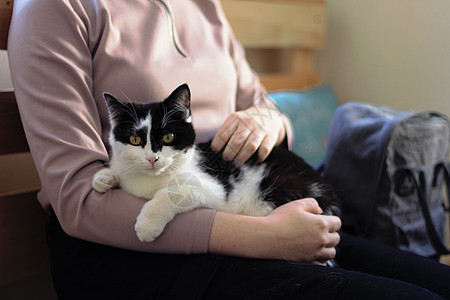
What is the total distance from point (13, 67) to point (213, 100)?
0.40 metres

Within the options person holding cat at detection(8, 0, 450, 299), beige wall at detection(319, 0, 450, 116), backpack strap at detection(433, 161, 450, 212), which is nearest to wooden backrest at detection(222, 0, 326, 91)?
beige wall at detection(319, 0, 450, 116)

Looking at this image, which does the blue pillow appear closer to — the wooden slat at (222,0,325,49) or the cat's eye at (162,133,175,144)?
the wooden slat at (222,0,325,49)

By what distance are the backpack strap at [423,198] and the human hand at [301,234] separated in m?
0.50

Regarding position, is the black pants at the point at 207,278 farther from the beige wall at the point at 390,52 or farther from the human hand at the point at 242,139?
the beige wall at the point at 390,52

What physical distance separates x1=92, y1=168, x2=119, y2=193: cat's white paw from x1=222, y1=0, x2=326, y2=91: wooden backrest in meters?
1.12

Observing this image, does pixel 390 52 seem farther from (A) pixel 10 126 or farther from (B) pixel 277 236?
(A) pixel 10 126

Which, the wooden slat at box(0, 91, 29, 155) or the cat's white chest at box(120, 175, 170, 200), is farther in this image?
the wooden slat at box(0, 91, 29, 155)

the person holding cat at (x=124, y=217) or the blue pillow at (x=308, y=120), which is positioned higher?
the person holding cat at (x=124, y=217)

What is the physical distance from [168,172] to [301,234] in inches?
10.0

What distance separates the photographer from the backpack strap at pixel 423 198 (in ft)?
3.44

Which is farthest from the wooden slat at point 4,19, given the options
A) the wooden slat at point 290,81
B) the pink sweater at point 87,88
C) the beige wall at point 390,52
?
the beige wall at point 390,52

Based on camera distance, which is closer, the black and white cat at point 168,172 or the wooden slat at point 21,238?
the black and white cat at point 168,172

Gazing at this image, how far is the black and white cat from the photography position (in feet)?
2.08

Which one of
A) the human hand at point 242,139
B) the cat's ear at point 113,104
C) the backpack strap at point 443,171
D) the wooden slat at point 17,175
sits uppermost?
the cat's ear at point 113,104
